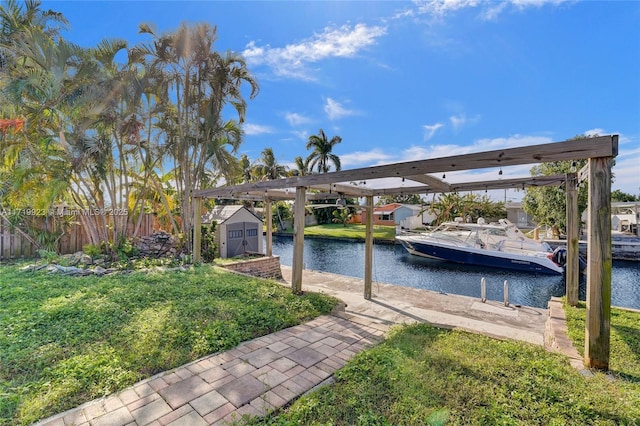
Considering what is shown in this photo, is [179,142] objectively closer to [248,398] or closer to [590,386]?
[248,398]

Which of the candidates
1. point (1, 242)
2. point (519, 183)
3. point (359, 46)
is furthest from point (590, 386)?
point (1, 242)

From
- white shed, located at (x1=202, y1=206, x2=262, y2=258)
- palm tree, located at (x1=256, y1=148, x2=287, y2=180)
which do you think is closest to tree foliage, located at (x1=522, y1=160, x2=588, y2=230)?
white shed, located at (x1=202, y1=206, x2=262, y2=258)

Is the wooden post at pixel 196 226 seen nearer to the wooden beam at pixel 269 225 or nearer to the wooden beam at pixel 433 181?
the wooden beam at pixel 269 225

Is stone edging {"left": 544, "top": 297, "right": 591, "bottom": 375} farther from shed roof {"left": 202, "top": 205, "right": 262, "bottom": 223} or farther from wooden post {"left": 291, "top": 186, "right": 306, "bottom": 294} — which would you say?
shed roof {"left": 202, "top": 205, "right": 262, "bottom": 223}

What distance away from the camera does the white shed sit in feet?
33.1

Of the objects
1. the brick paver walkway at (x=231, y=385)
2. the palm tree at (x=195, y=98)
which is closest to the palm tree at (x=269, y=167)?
the palm tree at (x=195, y=98)

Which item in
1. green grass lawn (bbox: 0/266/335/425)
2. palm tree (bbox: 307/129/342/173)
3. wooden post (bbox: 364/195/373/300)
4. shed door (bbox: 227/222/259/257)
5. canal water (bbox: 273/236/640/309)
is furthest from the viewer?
palm tree (bbox: 307/129/342/173)

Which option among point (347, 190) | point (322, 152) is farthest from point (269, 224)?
point (322, 152)

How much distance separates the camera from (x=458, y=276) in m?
13.5

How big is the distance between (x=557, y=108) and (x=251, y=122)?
31.1ft

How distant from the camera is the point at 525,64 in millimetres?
7133

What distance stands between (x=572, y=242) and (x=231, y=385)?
5708 mm

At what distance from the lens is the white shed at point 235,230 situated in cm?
1008

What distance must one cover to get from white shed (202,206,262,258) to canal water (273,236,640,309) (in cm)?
467
